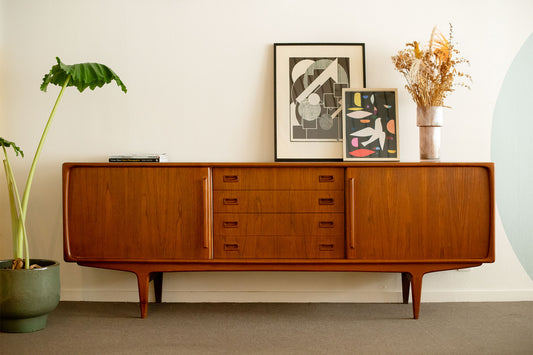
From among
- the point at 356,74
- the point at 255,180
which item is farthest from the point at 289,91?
the point at 255,180

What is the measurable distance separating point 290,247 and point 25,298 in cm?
135

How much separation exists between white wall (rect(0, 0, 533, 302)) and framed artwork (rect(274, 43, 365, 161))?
0.07 meters

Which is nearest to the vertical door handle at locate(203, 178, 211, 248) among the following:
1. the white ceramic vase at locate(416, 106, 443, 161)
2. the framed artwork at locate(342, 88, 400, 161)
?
the framed artwork at locate(342, 88, 400, 161)

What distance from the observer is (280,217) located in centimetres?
269

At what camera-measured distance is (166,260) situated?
2.68 metres

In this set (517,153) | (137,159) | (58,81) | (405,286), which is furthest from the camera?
(517,153)

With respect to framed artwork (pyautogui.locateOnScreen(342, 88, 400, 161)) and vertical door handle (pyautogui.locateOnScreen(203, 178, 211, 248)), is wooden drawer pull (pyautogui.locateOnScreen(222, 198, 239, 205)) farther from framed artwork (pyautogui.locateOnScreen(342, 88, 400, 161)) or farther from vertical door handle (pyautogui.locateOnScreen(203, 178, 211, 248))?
framed artwork (pyautogui.locateOnScreen(342, 88, 400, 161))

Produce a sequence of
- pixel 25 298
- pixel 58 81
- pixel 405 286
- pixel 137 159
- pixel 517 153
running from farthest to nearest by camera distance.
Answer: pixel 517 153, pixel 405 286, pixel 137 159, pixel 58 81, pixel 25 298

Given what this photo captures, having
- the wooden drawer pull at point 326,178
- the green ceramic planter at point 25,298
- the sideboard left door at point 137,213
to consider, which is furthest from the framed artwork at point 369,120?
the green ceramic planter at point 25,298

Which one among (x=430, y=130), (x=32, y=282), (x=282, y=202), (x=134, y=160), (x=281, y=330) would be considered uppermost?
(x=430, y=130)

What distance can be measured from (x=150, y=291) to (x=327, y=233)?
1.21 m

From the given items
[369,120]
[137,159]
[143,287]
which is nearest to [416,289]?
[369,120]

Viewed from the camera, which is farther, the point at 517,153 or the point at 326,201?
the point at 517,153

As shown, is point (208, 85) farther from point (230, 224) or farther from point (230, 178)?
point (230, 224)
